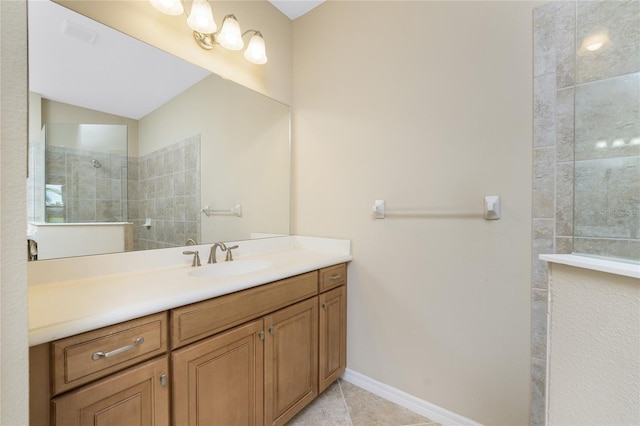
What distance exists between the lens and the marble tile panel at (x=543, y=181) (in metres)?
1.13

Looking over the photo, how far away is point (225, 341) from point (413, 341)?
1076 mm

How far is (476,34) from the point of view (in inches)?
51.5

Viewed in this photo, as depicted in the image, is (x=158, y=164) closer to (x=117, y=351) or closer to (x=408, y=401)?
(x=117, y=351)

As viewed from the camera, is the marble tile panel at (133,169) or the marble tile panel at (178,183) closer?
the marble tile panel at (133,169)

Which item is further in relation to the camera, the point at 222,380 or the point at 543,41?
the point at 543,41

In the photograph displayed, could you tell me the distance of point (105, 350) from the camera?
750mm

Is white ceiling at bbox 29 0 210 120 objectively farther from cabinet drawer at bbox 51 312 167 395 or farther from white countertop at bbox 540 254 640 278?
white countertop at bbox 540 254 640 278

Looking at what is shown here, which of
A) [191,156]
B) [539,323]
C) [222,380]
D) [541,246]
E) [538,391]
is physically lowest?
[538,391]

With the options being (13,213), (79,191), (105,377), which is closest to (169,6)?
(79,191)

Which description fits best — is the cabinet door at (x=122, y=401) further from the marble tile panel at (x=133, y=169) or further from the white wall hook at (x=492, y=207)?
the white wall hook at (x=492, y=207)

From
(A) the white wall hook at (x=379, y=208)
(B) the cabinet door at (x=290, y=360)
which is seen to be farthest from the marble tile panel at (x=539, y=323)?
(B) the cabinet door at (x=290, y=360)

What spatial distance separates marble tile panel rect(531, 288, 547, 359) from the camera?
3.79ft

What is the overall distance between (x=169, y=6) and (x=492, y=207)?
186 centimetres

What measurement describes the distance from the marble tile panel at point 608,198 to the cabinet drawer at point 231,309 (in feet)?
4.03
